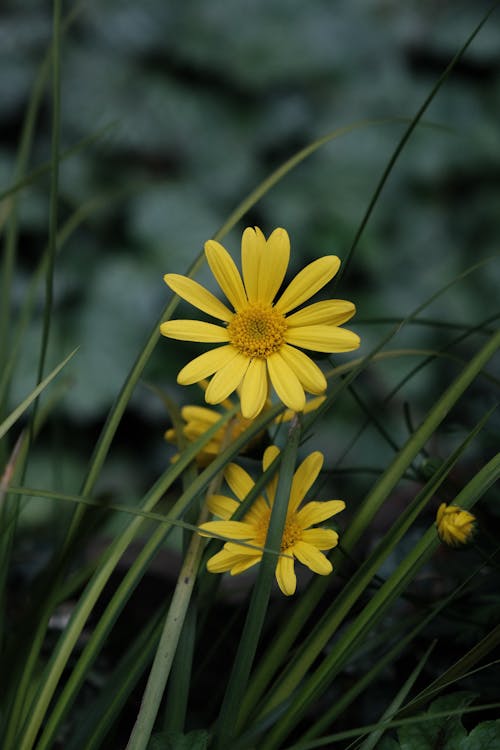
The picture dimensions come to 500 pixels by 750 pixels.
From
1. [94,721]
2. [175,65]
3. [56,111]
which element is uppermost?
[175,65]

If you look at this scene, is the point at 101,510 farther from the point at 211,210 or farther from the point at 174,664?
the point at 211,210

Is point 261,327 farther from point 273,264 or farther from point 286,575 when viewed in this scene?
point 286,575

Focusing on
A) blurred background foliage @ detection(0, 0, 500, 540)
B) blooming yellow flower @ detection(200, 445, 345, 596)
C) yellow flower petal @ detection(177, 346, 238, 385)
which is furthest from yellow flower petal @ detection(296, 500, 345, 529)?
blurred background foliage @ detection(0, 0, 500, 540)

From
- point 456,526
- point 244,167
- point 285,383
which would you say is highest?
point 244,167

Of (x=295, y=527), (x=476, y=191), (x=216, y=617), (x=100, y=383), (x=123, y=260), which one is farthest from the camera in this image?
(x=476, y=191)

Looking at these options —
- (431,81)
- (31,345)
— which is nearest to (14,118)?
(31,345)

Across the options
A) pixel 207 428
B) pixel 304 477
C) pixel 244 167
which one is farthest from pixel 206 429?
pixel 244 167
